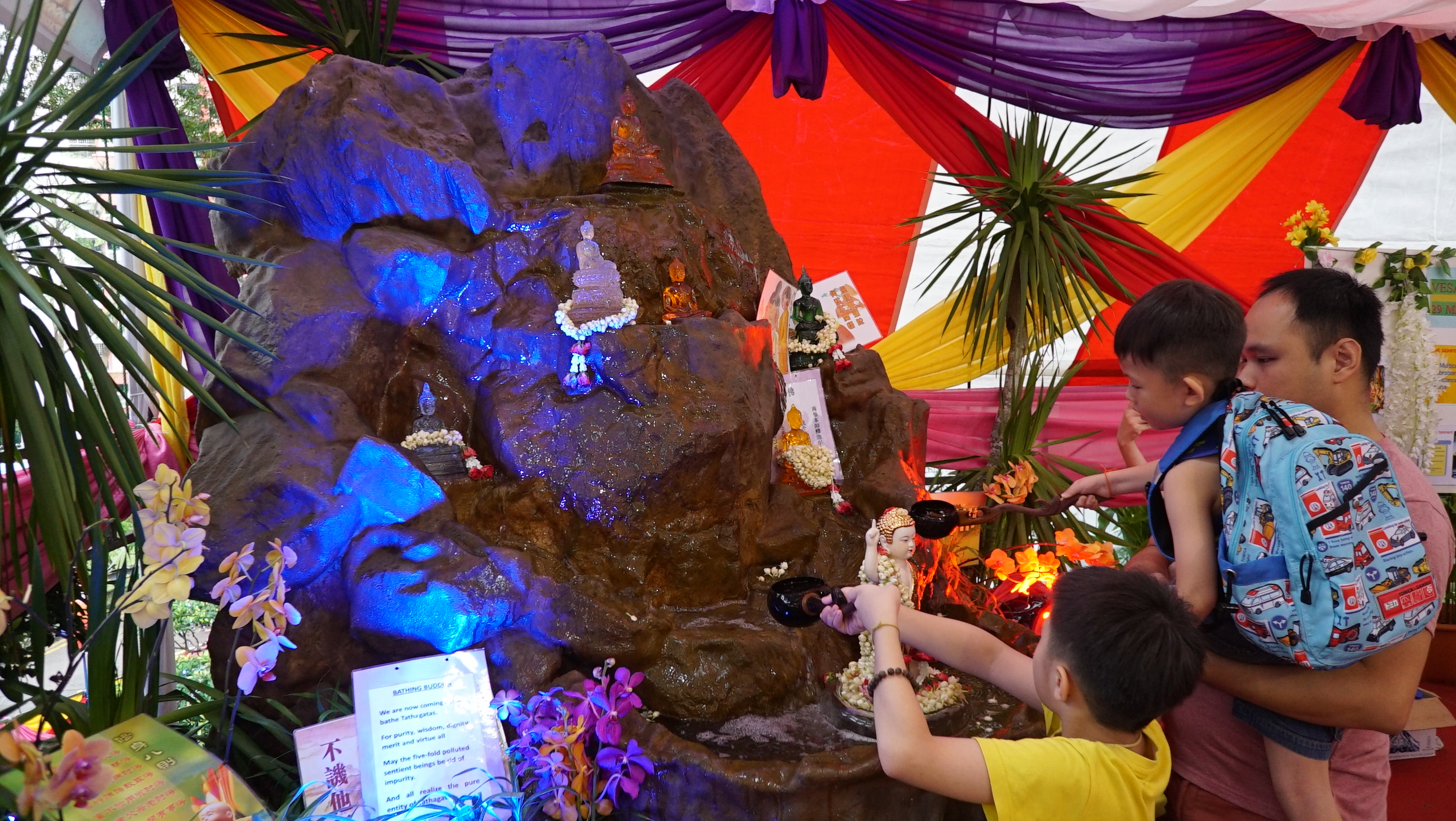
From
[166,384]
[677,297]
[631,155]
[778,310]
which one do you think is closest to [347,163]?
[631,155]

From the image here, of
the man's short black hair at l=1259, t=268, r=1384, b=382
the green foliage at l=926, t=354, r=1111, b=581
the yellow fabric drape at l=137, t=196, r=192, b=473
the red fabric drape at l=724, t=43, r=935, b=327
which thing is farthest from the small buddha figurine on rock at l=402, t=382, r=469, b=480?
the red fabric drape at l=724, t=43, r=935, b=327

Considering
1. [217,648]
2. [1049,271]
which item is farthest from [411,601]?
[1049,271]

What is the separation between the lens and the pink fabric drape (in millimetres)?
5930

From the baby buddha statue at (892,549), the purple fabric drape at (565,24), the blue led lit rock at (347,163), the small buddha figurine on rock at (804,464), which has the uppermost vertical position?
the purple fabric drape at (565,24)

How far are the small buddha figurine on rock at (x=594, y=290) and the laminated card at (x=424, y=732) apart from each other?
1.46 m

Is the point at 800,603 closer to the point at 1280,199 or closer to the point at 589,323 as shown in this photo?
the point at 589,323

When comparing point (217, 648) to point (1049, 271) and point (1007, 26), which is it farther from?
point (1007, 26)

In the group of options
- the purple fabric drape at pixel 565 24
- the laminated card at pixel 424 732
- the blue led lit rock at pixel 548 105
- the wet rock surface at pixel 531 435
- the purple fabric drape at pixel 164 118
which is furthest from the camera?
the purple fabric drape at pixel 565 24

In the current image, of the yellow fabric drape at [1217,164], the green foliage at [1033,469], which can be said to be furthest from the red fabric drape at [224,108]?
the yellow fabric drape at [1217,164]

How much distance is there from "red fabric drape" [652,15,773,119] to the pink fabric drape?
226 centimetres

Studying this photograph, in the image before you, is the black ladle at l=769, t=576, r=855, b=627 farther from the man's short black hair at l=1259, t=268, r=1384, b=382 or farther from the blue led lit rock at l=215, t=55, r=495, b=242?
the blue led lit rock at l=215, t=55, r=495, b=242

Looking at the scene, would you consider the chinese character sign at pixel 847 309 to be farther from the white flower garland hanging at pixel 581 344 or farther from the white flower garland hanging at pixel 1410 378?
the white flower garland hanging at pixel 1410 378

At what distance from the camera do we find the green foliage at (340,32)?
4.45 m

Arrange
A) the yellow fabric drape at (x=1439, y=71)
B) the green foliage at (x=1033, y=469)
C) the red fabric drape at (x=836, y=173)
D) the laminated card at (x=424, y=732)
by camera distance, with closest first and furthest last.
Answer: the laminated card at (x=424, y=732) → the green foliage at (x=1033, y=469) → the yellow fabric drape at (x=1439, y=71) → the red fabric drape at (x=836, y=173)
